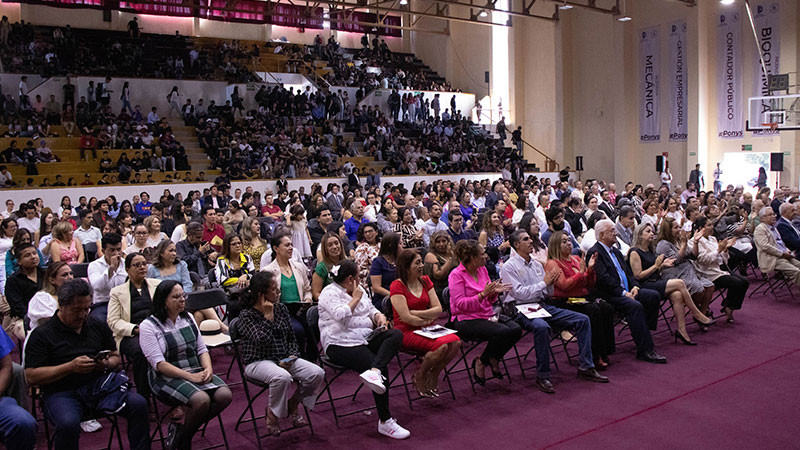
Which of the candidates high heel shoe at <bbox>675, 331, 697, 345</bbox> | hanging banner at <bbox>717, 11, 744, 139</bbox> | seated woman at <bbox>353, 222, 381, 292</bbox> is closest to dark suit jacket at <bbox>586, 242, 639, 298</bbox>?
high heel shoe at <bbox>675, 331, 697, 345</bbox>

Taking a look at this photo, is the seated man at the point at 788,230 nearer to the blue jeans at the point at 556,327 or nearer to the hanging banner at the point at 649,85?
the blue jeans at the point at 556,327

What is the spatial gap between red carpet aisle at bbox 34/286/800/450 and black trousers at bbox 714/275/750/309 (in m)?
0.98

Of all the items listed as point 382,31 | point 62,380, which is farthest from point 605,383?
point 382,31

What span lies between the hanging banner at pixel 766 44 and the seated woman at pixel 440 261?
1556 cm

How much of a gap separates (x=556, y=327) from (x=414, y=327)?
1341 millimetres

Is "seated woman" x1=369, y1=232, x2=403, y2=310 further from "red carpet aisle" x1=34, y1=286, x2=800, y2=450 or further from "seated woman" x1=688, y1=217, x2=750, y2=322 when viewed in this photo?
"seated woman" x1=688, y1=217, x2=750, y2=322

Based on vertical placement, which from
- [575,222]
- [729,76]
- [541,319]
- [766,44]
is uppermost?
[766,44]

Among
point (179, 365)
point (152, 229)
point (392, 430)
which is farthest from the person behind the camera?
point (152, 229)

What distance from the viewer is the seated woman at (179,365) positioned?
3922 millimetres

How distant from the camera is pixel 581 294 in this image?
5.98m

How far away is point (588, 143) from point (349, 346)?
21.8m

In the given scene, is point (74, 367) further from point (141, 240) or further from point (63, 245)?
point (63, 245)

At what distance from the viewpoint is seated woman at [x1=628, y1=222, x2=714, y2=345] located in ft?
21.2

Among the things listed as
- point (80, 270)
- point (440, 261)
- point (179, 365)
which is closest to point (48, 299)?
point (80, 270)
